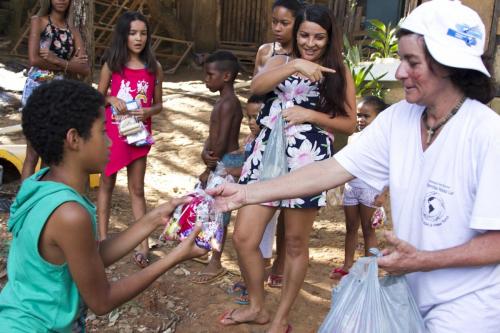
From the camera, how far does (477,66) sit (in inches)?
76.9

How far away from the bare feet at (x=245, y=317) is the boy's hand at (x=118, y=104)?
5.51ft

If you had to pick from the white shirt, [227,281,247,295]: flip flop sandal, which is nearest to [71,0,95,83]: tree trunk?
[227,281,247,295]: flip flop sandal

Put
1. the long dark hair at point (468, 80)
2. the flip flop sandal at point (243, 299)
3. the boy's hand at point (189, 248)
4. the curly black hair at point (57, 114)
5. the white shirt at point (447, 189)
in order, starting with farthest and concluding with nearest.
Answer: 1. the flip flop sandal at point (243, 299)
2. the boy's hand at point (189, 248)
3. the curly black hair at point (57, 114)
4. the long dark hair at point (468, 80)
5. the white shirt at point (447, 189)

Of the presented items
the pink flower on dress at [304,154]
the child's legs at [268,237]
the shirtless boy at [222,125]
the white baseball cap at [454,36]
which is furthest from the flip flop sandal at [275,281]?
the white baseball cap at [454,36]

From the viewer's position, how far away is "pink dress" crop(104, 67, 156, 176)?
4.56 meters

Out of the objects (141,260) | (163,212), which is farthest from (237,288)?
(163,212)

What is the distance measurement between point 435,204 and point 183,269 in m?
2.95

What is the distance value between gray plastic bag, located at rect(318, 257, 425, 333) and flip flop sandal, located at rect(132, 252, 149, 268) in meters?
2.60

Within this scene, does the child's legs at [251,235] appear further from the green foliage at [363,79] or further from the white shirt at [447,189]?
the green foliage at [363,79]

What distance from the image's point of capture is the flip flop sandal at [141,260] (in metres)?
4.64

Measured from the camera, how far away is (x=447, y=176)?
202 centimetres

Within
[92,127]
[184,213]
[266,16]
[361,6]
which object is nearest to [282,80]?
[184,213]

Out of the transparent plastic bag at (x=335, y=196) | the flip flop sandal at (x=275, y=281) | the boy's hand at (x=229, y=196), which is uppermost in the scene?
the boy's hand at (x=229, y=196)

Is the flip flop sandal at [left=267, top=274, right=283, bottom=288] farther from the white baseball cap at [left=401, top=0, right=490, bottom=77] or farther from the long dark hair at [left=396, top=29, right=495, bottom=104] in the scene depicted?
the white baseball cap at [left=401, top=0, right=490, bottom=77]
